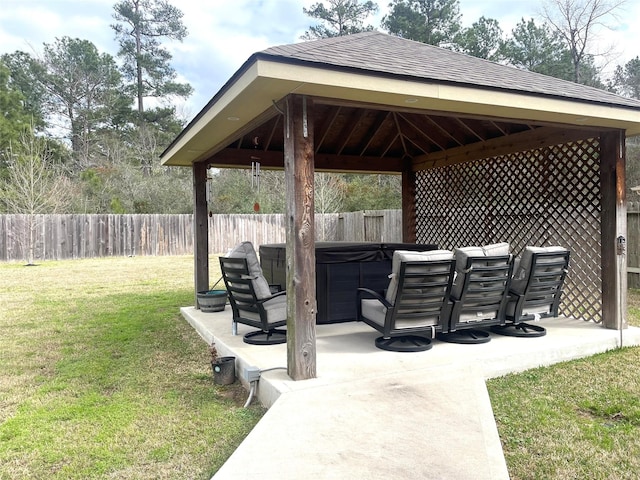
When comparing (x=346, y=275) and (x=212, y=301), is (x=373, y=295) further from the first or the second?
(x=212, y=301)

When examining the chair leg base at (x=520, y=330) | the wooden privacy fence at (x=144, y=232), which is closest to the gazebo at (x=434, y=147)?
the chair leg base at (x=520, y=330)

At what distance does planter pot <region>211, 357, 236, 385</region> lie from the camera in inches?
152

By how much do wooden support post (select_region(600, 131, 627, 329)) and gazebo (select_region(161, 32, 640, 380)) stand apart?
1 centimetres

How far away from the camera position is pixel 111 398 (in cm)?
360

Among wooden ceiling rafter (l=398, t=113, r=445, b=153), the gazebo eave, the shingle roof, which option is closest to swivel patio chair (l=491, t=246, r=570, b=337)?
the gazebo eave

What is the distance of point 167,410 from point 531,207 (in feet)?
16.4

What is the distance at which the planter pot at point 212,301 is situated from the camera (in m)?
6.32

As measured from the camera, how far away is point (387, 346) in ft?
13.8

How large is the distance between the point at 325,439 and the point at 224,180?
21435 millimetres

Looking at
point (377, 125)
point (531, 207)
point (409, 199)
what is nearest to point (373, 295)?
point (531, 207)

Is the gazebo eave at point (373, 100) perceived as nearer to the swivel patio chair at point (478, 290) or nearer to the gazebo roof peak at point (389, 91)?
the gazebo roof peak at point (389, 91)

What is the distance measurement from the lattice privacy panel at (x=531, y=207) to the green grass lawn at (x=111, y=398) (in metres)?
4.24

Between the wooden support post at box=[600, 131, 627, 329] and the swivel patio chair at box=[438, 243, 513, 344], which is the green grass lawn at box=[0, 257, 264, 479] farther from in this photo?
the wooden support post at box=[600, 131, 627, 329]

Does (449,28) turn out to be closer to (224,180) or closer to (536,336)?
(224,180)
